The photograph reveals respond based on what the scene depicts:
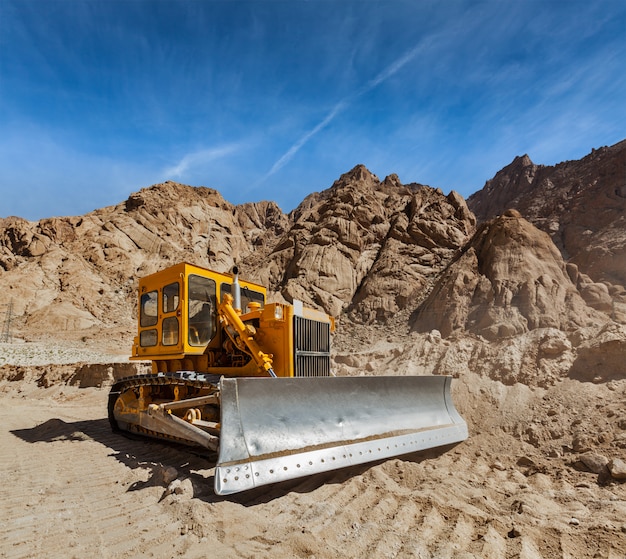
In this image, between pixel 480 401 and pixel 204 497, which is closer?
pixel 204 497

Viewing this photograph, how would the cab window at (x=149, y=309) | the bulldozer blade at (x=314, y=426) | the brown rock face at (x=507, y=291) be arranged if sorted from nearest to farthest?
1. the bulldozer blade at (x=314, y=426)
2. the cab window at (x=149, y=309)
3. the brown rock face at (x=507, y=291)

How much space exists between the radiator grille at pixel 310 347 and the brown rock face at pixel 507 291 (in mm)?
7204

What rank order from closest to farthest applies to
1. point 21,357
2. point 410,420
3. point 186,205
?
point 410,420
point 21,357
point 186,205

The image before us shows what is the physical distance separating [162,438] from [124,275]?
36827 mm

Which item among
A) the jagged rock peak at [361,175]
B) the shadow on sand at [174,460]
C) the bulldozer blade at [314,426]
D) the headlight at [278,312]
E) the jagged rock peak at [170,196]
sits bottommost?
the shadow on sand at [174,460]

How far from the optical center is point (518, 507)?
12.9ft

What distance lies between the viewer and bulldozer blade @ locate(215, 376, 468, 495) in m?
4.27

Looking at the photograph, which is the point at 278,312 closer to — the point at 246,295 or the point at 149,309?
the point at 246,295

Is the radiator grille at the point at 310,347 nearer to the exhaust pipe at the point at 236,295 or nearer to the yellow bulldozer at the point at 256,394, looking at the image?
the yellow bulldozer at the point at 256,394

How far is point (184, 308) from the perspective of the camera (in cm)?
679

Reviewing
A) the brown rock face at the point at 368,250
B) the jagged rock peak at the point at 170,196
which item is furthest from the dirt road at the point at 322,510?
the jagged rock peak at the point at 170,196

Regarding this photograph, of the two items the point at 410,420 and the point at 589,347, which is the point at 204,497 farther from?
the point at 589,347

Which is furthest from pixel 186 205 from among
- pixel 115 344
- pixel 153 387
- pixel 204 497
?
pixel 204 497

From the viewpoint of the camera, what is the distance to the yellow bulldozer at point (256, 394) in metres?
4.51
